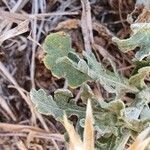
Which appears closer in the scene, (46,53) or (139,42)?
(139,42)

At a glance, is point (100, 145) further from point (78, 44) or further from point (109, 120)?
point (78, 44)

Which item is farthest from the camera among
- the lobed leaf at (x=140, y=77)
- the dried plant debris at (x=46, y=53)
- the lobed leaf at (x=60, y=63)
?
the dried plant debris at (x=46, y=53)

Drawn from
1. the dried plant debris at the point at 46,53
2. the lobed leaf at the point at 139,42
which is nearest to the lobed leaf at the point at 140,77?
the lobed leaf at the point at 139,42

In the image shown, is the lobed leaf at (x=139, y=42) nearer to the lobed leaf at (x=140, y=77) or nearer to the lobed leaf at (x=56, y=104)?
the lobed leaf at (x=140, y=77)

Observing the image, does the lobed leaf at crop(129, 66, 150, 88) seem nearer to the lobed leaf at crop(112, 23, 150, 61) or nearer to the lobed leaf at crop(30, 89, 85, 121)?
the lobed leaf at crop(112, 23, 150, 61)

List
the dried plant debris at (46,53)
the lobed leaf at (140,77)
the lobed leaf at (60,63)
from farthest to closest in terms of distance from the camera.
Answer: the dried plant debris at (46,53)
the lobed leaf at (60,63)
the lobed leaf at (140,77)

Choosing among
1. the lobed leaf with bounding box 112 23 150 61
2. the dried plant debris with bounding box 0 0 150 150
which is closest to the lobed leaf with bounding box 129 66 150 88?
the lobed leaf with bounding box 112 23 150 61

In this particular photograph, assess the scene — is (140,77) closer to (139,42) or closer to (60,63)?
(139,42)

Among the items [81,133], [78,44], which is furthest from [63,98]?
[78,44]

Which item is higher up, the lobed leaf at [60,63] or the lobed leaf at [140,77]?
the lobed leaf at [60,63]

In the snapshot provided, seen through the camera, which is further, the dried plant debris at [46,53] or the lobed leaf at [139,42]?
the dried plant debris at [46,53]

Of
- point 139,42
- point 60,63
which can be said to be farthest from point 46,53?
point 139,42
